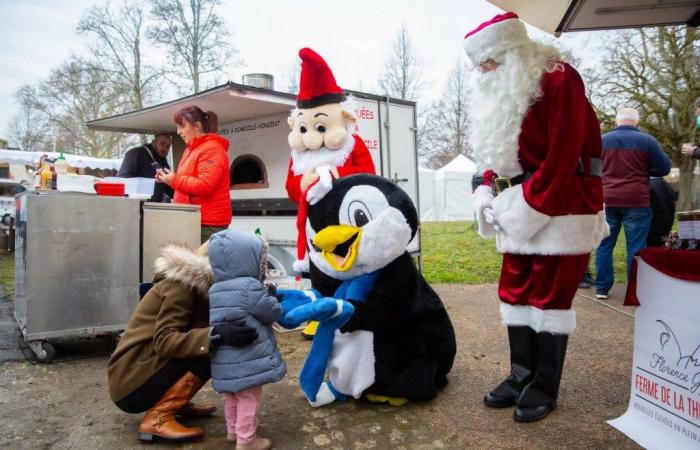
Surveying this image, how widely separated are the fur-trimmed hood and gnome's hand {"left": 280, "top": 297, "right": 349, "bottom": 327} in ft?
1.55

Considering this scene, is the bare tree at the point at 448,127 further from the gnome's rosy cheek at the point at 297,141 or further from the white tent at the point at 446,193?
the gnome's rosy cheek at the point at 297,141

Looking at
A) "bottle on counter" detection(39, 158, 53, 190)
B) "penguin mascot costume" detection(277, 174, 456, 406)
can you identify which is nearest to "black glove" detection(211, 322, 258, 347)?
"penguin mascot costume" detection(277, 174, 456, 406)

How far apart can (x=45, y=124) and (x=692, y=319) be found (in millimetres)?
28796

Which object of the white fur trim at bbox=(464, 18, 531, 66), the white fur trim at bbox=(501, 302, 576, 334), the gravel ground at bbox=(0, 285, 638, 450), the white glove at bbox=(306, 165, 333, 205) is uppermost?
the white fur trim at bbox=(464, 18, 531, 66)

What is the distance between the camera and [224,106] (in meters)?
5.50

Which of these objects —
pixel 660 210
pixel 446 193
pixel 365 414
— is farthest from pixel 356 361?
pixel 446 193

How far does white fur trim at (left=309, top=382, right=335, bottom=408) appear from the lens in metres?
3.16

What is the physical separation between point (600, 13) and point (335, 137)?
1865mm

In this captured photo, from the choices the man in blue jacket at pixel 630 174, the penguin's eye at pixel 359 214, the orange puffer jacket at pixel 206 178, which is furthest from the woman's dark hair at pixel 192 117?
the man in blue jacket at pixel 630 174

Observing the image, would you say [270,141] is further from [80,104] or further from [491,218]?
[80,104]

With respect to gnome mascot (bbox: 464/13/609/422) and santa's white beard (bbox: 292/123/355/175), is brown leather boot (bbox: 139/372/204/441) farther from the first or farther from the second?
gnome mascot (bbox: 464/13/609/422)

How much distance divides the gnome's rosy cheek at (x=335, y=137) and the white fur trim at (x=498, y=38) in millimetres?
1175

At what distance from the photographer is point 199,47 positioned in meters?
17.5

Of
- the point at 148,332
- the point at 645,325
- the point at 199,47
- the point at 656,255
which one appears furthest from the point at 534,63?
the point at 199,47
